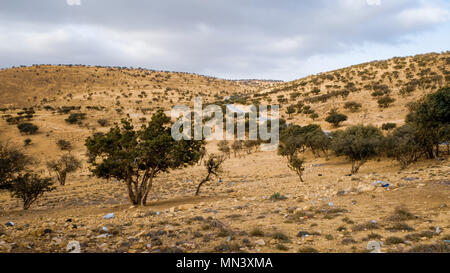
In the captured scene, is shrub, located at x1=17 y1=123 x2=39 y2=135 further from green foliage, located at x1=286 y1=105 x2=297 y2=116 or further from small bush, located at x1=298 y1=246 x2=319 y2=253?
small bush, located at x1=298 y1=246 x2=319 y2=253

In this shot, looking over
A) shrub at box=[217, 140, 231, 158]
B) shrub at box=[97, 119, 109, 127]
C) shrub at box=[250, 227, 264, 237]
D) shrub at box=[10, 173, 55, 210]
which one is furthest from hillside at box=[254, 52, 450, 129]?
shrub at box=[10, 173, 55, 210]

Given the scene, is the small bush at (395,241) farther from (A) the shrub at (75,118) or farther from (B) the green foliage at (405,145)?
(A) the shrub at (75,118)

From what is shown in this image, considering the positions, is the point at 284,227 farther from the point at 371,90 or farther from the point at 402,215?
the point at 371,90

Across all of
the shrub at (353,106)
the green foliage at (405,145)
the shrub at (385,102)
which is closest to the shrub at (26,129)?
the green foliage at (405,145)

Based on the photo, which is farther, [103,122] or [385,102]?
[103,122]

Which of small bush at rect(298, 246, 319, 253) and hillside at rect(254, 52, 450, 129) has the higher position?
hillside at rect(254, 52, 450, 129)

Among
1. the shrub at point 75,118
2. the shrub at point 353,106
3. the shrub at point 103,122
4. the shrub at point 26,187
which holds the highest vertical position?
the shrub at point 353,106

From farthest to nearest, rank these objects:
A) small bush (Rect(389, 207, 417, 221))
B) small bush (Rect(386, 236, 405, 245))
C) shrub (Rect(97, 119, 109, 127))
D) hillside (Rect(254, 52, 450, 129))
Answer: shrub (Rect(97, 119, 109, 127)) → hillside (Rect(254, 52, 450, 129)) → small bush (Rect(389, 207, 417, 221)) → small bush (Rect(386, 236, 405, 245))

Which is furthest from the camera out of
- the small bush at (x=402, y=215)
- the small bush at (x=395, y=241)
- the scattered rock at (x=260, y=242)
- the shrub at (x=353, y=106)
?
the shrub at (x=353, y=106)

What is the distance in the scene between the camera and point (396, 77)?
174 feet

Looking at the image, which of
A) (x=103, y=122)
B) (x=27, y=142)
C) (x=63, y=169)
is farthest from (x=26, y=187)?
(x=103, y=122)

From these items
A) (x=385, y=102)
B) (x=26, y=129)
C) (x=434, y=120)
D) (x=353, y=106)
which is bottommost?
(x=26, y=129)
